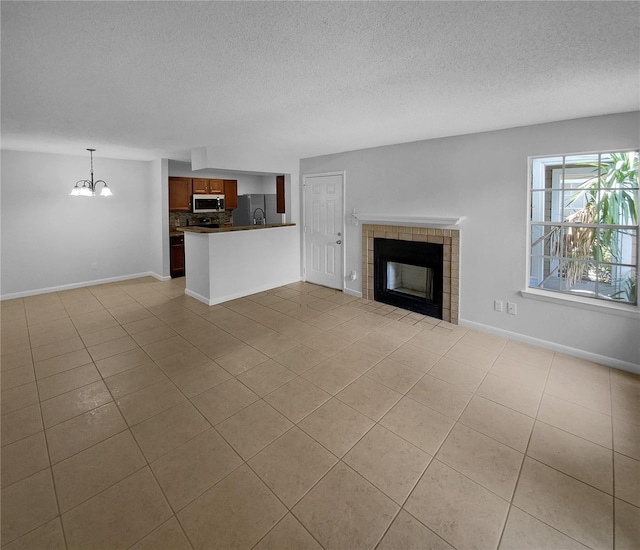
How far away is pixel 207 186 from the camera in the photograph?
7336 mm

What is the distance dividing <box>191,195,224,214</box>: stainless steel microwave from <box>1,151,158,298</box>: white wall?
91 centimetres

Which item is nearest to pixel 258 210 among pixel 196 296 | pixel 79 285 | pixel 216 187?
pixel 216 187

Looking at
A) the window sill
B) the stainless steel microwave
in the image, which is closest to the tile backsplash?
the stainless steel microwave

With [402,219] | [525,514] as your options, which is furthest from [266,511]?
[402,219]

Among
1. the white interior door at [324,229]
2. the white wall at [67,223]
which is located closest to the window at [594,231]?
the white interior door at [324,229]

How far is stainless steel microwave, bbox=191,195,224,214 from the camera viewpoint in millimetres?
7132

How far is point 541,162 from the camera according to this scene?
3.86m

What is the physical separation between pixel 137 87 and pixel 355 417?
286cm

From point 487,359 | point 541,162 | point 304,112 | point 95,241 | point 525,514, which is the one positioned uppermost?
point 304,112

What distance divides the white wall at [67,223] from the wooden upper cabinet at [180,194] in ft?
1.34

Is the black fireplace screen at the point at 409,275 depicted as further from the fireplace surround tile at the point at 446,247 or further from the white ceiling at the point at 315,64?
the white ceiling at the point at 315,64

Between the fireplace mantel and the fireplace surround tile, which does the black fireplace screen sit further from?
the fireplace mantel

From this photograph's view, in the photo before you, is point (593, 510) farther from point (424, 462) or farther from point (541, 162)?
point (541, 162)

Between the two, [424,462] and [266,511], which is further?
[424,462]
